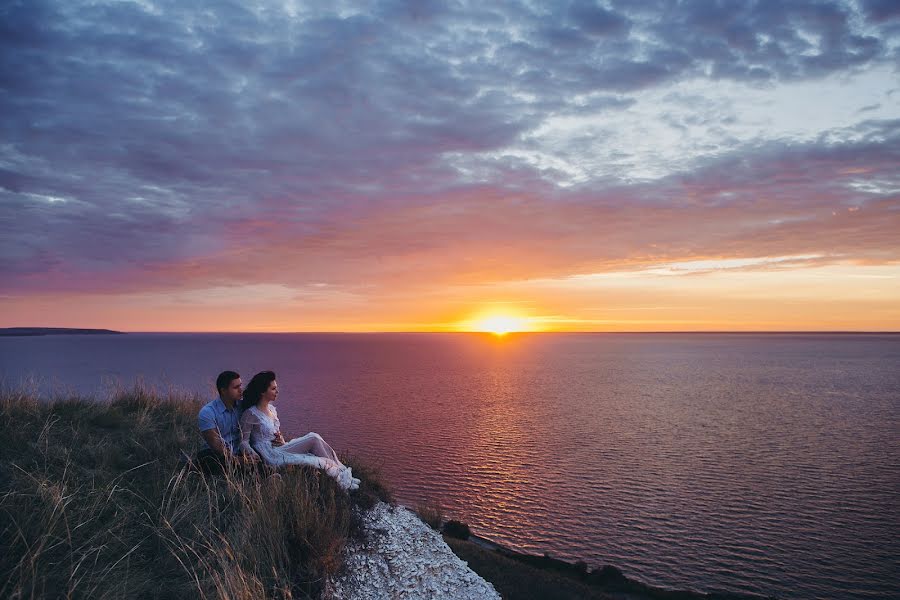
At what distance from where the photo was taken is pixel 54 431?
431 inches

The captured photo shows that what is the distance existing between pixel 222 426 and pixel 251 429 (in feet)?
1.86

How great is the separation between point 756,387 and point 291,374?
80.2m

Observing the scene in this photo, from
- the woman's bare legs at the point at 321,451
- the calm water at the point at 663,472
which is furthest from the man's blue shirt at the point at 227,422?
the calm water at the point at 663,472

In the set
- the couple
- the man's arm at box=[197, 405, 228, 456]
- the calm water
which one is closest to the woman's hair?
the couple

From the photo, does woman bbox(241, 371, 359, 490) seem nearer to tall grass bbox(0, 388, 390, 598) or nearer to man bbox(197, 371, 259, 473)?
man bbox(197, 371, 259, 473)

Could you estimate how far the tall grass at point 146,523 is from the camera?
231 inches

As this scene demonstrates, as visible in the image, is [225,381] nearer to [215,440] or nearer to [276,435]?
[215,440]

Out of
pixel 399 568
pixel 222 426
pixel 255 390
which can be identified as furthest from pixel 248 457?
pixel 399 568

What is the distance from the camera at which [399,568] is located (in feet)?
31.0

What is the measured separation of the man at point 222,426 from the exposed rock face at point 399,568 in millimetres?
2865

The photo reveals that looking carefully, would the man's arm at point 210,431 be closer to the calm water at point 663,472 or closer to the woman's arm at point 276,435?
the woman's arm at point 276,435

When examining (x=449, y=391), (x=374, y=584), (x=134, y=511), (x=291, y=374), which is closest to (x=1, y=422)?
(x=134, y=511)

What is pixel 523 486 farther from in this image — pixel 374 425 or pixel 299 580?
pixel 299 580

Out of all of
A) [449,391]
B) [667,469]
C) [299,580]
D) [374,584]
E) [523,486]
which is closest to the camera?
[299,580]
